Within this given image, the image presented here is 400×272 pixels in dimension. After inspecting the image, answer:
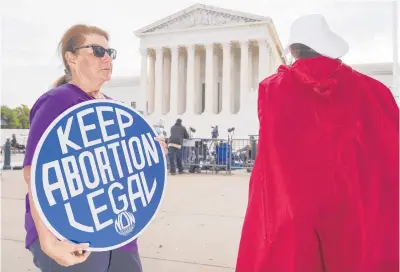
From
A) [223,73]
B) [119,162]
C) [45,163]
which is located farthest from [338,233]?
[223,73]

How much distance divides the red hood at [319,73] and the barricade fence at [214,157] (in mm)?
8598

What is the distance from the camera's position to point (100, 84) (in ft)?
5.25

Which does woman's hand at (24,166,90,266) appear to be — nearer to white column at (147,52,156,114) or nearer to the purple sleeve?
the purple sleeve

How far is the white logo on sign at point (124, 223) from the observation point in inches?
58.2

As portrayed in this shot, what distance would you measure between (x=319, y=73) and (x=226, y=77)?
3436 centimetres

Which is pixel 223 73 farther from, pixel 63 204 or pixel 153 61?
pixel 63 204

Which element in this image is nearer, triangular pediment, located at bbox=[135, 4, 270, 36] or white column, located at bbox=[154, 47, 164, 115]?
triangular pediment, located at bbox=[135, 4, 270, 36]

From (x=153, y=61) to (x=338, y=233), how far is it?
3963 centimetres

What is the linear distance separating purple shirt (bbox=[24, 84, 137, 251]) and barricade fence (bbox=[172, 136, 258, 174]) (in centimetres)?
919

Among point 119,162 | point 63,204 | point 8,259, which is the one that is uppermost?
point 119,162

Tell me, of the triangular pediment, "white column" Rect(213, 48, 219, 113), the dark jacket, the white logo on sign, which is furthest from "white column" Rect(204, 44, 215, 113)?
the white logo on sign

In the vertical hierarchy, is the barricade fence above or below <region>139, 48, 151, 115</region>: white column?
below

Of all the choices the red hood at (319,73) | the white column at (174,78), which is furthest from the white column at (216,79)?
the red hood at (319,73)

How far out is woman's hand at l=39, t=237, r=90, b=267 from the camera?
4.41 ft
